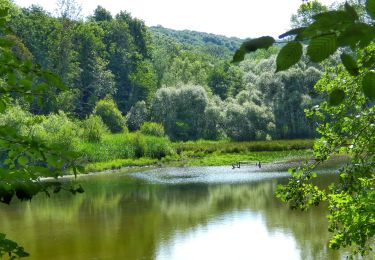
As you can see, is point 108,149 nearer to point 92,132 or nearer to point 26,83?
point 92,132

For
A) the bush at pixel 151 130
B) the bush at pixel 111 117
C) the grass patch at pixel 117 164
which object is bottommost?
the grass patch at pixel 117 164

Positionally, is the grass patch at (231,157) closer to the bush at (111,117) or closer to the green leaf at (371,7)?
the bush at (111,117)

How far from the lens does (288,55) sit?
1.05 m

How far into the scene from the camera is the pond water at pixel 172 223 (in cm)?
1360

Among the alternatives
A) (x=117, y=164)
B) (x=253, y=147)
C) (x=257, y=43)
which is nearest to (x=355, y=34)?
(x=257, y=43)

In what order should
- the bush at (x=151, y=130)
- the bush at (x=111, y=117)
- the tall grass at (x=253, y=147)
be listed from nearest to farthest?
the tall grass at (x=253, y=147) < the bush at (x=151, y=130) < the bush at (x=111, y=117)

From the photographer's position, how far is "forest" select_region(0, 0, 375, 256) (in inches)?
86.7

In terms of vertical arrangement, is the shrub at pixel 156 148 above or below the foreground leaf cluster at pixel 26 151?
below

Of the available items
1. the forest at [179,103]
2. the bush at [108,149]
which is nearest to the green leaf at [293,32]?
the forest at [179,103]

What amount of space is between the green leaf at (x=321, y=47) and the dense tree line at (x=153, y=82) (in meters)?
36.6

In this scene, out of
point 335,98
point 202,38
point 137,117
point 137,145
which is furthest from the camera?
point 202,38

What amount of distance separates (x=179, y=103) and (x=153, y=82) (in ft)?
53.3

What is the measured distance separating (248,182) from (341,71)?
17.4 m

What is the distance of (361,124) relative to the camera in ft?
21.5
